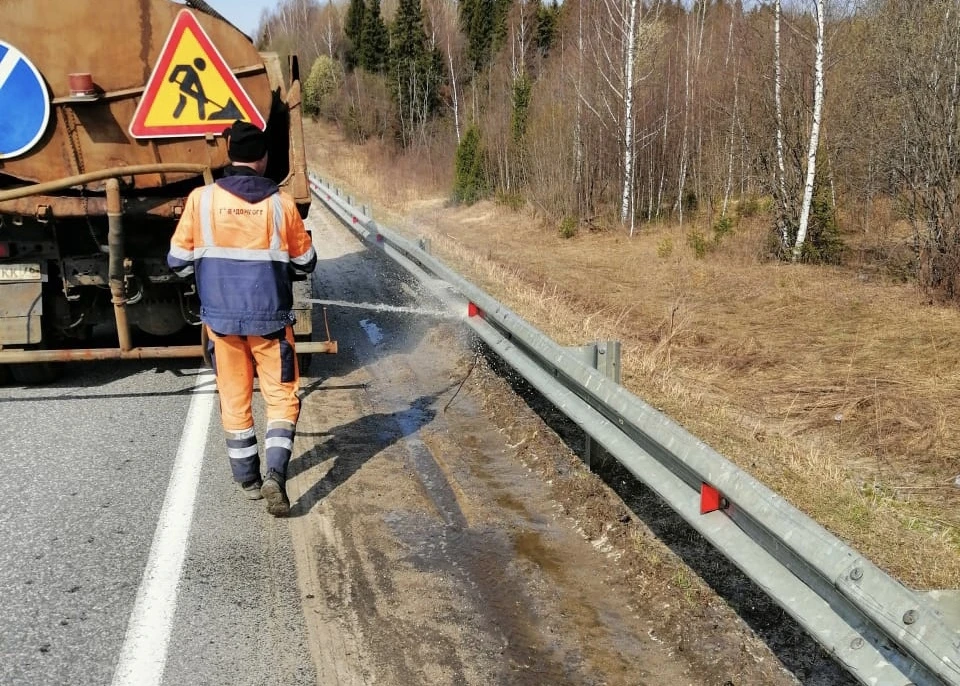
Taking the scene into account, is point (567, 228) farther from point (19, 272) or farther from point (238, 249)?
point (238, 249)

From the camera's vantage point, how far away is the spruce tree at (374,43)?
2297 inches

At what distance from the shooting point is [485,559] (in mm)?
3697

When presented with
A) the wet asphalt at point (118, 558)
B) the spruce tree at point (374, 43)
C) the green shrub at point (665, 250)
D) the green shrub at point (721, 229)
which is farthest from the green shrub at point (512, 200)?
the spruce tree at point (374, 43)

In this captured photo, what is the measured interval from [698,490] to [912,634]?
121cm

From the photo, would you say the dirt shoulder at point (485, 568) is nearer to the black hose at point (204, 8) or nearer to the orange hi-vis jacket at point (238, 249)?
the orange hi-vis jacket at point (238, 249)

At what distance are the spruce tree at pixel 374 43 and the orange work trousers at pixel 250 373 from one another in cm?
5751

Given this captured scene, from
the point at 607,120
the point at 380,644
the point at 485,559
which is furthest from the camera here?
the point at 607,120

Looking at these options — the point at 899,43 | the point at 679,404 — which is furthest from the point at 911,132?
the point at 679,404

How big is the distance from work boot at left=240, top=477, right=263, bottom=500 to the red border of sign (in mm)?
2558

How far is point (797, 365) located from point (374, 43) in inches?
2205

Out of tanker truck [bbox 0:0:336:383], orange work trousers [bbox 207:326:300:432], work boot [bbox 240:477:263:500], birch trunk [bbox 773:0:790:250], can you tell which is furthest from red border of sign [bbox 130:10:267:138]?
birch trunk [bbox 773:0:790:250]

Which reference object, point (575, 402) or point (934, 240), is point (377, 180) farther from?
point (575, 402)

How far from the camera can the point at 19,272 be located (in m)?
6.04

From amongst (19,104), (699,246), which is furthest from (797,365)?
(699,246)
